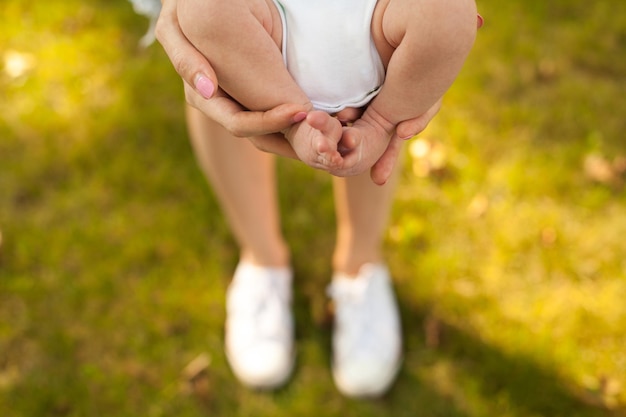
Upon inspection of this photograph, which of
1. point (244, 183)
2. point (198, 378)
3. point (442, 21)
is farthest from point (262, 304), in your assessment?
point (442, 21)

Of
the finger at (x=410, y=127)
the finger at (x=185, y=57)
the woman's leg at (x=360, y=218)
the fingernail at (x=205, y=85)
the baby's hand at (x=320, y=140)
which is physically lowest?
the woman's leg at (x=360, y=218)

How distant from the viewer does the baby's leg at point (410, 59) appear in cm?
87

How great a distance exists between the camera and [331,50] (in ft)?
3.12

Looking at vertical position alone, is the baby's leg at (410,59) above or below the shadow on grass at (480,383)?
above

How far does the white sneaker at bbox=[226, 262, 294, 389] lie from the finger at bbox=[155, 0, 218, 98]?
2.74 feet

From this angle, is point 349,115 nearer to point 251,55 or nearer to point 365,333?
point 251,55

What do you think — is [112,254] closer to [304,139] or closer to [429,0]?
[304,139]

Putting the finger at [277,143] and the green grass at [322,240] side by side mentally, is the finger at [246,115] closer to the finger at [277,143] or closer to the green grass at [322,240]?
the finger at [277,143]

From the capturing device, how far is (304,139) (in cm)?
89

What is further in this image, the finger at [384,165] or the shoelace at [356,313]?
the shoelace at [356,313]

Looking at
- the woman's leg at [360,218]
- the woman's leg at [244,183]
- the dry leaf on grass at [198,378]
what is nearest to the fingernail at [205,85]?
the woman's leg at [244,183]

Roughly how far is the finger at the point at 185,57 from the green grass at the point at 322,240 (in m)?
0.95

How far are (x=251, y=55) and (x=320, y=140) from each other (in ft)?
0.60

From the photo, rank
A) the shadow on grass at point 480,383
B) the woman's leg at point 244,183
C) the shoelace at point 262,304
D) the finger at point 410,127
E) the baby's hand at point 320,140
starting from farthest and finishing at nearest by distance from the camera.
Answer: the shoelace at point 262,304
the shadow on grass at point 480,383
the woman's leg at point 244,183
the finger at point 410,127
the baby's hand at point 320,140
